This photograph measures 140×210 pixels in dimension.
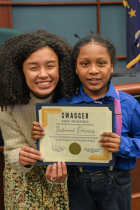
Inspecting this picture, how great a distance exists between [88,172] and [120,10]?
15.2ft

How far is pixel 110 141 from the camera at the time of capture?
913mm

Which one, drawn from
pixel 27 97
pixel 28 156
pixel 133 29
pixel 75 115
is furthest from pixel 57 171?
pixel 133 29

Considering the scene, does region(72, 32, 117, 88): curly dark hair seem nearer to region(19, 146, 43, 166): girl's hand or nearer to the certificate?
the certificate

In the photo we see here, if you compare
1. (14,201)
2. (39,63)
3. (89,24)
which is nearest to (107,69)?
(39,63)

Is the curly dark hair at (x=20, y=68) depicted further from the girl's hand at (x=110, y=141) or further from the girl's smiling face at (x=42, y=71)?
the girl's hand at (x=110, y=141)

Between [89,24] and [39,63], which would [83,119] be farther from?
[89,24]

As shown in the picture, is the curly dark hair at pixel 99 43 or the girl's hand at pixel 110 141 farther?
the curly dark hair at pixel 99 43

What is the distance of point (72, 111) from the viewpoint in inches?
36.3

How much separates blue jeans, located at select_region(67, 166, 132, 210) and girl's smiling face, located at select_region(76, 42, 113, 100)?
385 mm

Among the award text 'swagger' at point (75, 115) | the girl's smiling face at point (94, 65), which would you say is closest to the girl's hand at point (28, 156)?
the award text 'swagger' at point (75, 115)

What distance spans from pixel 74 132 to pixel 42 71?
286mm

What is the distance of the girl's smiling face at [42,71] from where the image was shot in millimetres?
983

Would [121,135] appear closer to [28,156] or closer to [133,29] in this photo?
[28,156]

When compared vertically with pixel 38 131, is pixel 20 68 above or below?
above
